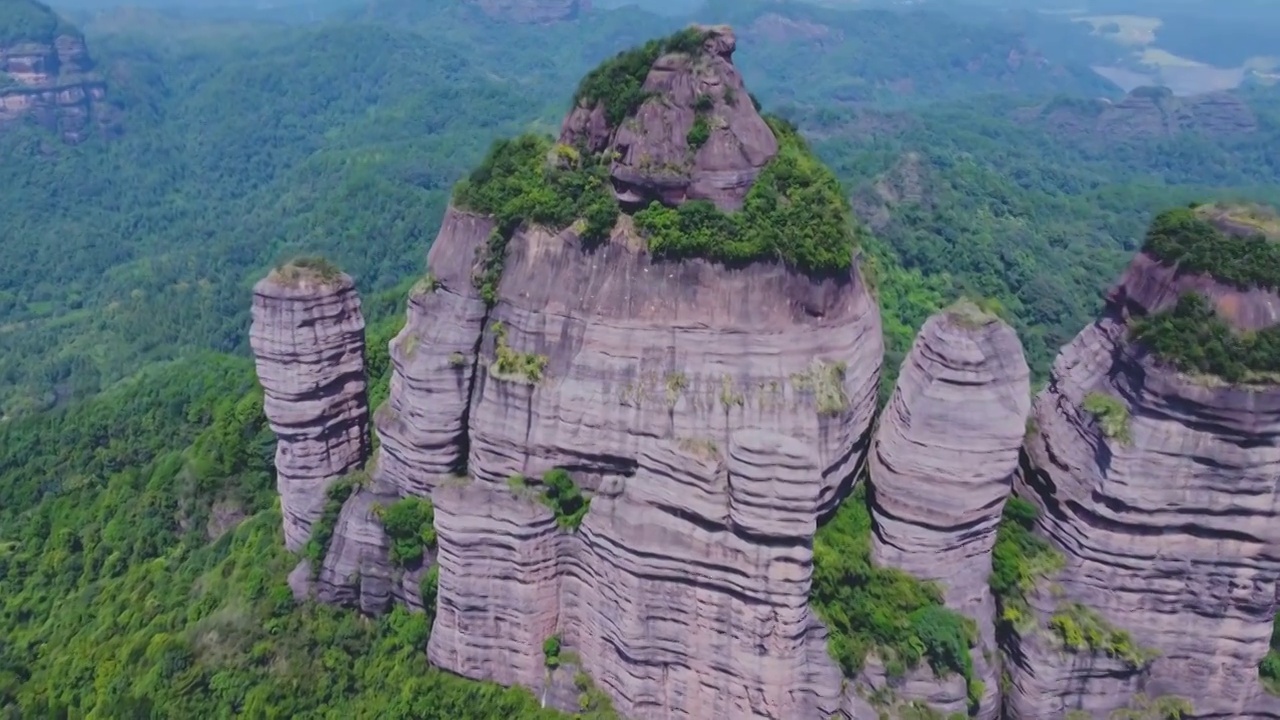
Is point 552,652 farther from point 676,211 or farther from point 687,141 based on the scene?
point 687,141

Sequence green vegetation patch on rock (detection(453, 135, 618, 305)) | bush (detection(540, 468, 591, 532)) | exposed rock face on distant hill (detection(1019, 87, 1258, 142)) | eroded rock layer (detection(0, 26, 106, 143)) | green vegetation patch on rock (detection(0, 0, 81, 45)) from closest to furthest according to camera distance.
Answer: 1. green vegetation patch on rock (detection(453, 135, 618, 305))
2. bush (detection(540, 468, 591, 532))
3. eroded rock layer (detection(0, 26, 106, 143))
4. green vegetation patch on rock (detection(0, 0, 81, 45))
5. exposed rock face on distant hill (detection(1019, 87, 1258, 142))

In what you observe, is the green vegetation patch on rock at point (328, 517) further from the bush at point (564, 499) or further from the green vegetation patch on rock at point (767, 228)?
the green vegetation patch on rock at point (767, 228)

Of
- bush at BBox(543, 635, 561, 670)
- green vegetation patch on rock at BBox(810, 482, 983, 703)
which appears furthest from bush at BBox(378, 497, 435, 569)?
green vegetation patch on rock at BBox(810, 482, 983, 703)

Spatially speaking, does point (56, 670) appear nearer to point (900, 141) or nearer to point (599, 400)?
point (599, 400)

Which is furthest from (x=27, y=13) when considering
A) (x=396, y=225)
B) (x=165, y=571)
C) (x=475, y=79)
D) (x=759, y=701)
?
(x=759, y=701)

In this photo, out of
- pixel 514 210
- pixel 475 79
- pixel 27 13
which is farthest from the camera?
pixel 475 79

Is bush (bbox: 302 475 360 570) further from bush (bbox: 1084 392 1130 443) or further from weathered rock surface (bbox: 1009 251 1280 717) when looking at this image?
bush (bbox: 1084 392 1130 443)
